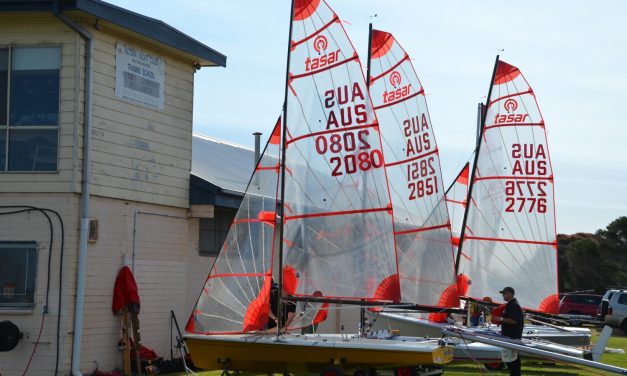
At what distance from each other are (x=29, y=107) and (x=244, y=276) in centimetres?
489

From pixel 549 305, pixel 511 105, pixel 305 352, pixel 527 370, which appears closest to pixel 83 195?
pixel 305 352

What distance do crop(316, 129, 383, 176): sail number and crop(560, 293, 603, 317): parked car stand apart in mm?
31032

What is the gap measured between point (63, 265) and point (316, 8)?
5.82m

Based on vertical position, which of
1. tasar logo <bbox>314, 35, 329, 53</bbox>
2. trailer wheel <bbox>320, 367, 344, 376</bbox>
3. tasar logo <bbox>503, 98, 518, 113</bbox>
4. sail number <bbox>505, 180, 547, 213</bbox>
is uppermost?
tasar logo <bbox>503, 98, 518, 113</bbox>

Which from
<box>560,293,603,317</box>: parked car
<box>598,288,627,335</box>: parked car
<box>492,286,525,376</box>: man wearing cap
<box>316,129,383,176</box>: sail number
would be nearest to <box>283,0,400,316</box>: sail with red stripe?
<box>316,129,383,176</box>: sail number

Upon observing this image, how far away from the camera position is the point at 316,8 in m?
15.9

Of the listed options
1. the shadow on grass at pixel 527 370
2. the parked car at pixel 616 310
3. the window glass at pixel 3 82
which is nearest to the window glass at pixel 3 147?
the window glass at pixel 3 82

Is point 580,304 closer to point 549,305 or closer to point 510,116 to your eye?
point 549,305

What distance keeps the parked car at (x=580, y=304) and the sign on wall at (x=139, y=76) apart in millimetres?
30143

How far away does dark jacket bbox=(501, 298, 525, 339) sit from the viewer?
16594 mm

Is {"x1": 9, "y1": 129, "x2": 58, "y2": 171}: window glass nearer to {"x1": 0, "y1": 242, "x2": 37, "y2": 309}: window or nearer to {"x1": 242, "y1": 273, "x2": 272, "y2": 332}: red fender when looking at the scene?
{"x1": 0, "y1": 242, "x2": 37, "y2": 309}: window

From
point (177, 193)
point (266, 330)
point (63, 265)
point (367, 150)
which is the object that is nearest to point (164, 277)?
point (177, 193)

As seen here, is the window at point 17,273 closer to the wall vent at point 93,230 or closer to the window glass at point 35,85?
the wall vent at point 93,230

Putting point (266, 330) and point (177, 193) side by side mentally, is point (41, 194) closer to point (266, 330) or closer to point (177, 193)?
point (177, 193)
